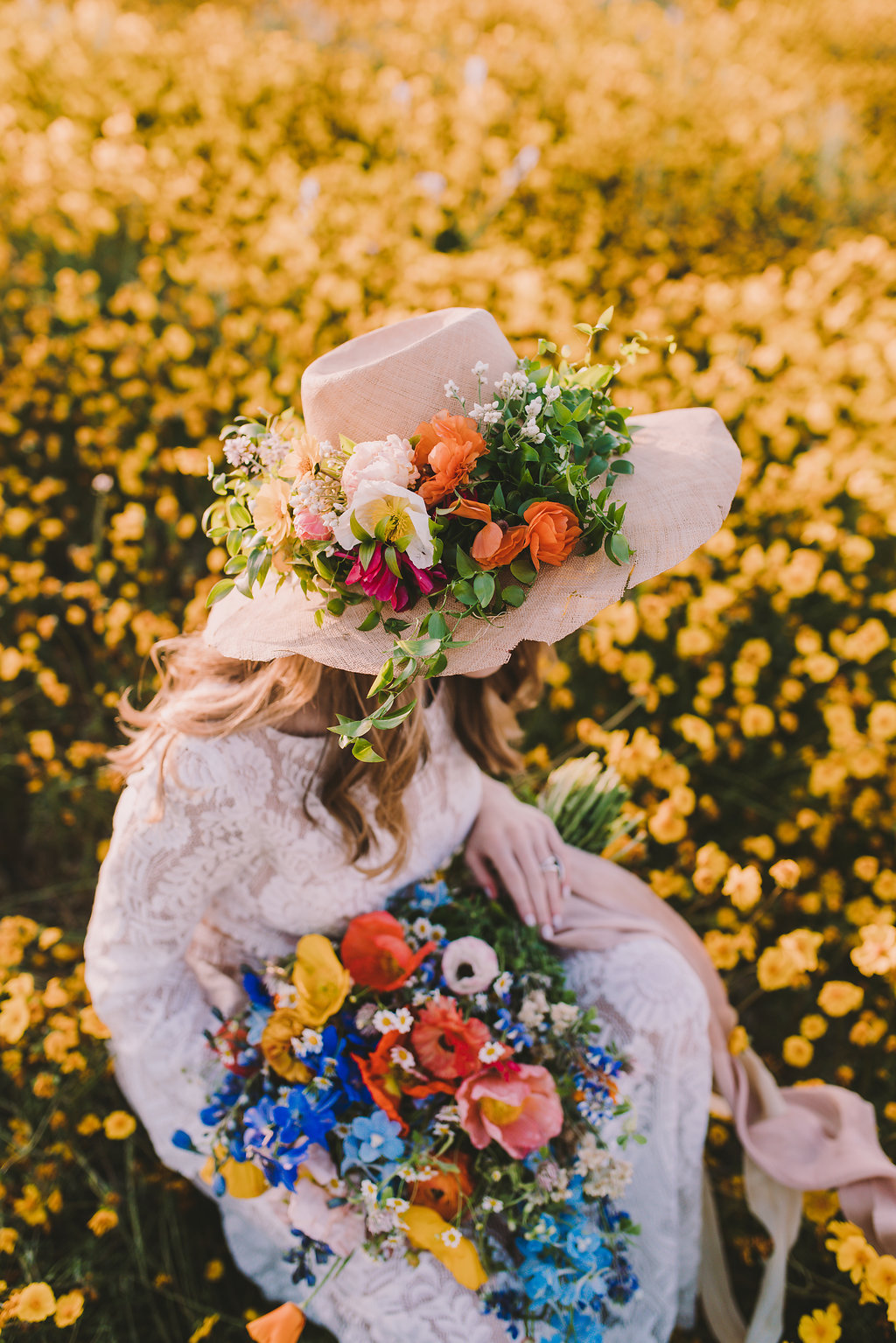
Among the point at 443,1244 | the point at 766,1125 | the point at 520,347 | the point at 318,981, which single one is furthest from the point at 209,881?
the point at 520,347

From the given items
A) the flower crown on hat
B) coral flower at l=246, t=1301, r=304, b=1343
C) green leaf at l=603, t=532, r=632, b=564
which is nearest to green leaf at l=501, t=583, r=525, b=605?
the flower crown on hat

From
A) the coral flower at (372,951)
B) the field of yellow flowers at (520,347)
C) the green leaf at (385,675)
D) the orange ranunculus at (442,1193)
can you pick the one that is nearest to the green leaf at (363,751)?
the green leaf at (385,675)

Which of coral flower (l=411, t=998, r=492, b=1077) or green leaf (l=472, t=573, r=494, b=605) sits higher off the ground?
green leaf (l=472, t=573, r=494, b=605)

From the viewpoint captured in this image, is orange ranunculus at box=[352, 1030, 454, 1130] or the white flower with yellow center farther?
orange ranunculus at box=[352, 1030, 454, 1130]

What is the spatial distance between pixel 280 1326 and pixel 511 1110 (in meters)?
0.48

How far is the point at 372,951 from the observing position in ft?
3.96

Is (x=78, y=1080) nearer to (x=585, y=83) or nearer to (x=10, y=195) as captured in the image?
(x=10, y=195)

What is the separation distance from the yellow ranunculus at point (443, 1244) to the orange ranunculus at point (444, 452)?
974mm

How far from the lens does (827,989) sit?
158 cm

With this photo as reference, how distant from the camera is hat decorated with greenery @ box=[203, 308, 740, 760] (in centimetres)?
83

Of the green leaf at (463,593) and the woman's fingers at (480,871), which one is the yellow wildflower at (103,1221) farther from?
the green leaf at (463,593)

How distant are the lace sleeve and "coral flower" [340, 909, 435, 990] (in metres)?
0.21

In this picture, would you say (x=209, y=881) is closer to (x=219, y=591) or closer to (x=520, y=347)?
(x=219, y=591)

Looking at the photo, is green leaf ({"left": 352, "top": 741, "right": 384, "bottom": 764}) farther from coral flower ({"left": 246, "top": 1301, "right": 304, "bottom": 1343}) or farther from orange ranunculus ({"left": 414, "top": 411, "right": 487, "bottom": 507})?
coral flower ({"left": 246, "top": 1301, "right": 304, "bottom": 1343})
